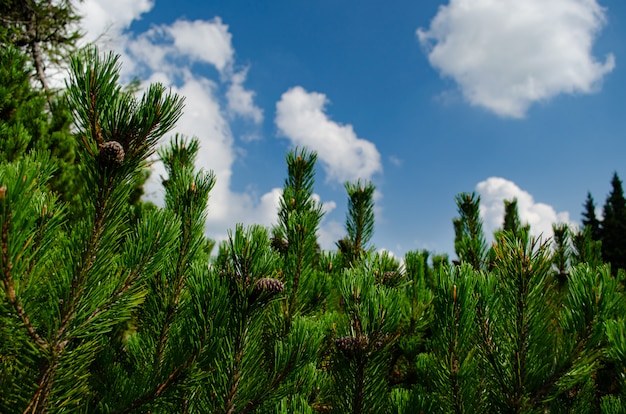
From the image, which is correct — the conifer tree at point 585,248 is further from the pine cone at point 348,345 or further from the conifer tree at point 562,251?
the pine cone at point 348,345

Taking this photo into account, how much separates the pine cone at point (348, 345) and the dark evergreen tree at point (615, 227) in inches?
1278

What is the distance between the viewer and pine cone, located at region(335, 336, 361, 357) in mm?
1368

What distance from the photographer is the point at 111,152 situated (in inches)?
43.1

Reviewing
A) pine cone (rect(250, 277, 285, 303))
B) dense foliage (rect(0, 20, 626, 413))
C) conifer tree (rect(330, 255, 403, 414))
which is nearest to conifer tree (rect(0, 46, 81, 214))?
dense foliage (rect(0, 20, 626, 413))

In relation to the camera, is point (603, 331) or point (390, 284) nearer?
point (603, 331)

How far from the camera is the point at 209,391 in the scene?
1320mm

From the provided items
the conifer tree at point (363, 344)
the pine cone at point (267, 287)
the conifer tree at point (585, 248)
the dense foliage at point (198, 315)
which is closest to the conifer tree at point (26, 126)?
the dense foliage at point (198, 315)

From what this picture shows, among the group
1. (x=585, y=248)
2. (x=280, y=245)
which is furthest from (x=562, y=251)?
(x=280, y=245)

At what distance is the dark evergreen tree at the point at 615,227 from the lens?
28.0 meters

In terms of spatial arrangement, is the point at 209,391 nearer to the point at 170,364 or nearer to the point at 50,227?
the point at 170,364

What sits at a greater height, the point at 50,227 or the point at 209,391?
the point at 50,227

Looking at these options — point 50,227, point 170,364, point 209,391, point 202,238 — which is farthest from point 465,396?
point 50,227

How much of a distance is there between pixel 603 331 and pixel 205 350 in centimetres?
122

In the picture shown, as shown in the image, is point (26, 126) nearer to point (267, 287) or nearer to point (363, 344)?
point (267, 287)
